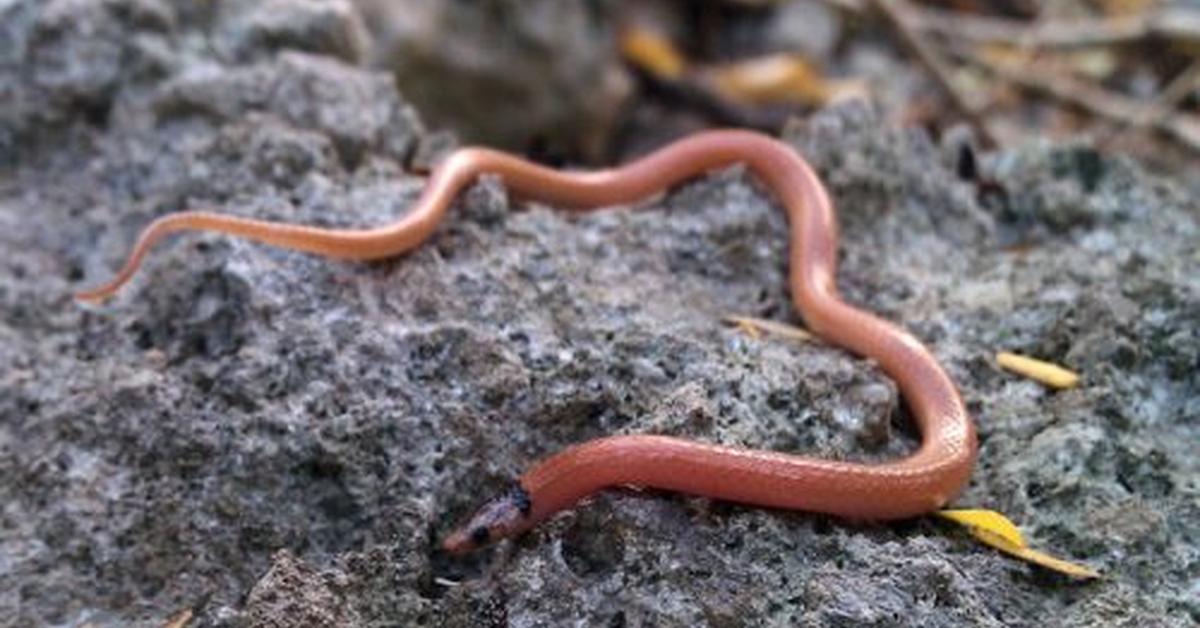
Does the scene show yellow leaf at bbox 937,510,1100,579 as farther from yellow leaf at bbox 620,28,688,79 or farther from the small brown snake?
yellow leaf at bbox 620,28,688,79

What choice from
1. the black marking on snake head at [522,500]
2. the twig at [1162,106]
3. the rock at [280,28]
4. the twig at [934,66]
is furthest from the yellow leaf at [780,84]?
the black marking on snake head at [522,500]

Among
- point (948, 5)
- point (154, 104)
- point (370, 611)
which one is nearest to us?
point (370, 611)

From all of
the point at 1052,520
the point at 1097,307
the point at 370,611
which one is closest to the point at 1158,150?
the point at 1097,307

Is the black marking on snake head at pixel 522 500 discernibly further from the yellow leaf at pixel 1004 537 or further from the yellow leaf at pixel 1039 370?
the yellow leaf at pixel 1039 370

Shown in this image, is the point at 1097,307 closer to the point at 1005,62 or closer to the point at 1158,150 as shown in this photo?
the point at 1158,150

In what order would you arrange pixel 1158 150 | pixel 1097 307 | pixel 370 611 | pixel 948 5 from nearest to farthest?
pixel 370 611
pixel 1097 307
pixel 1158 150
pixel 948 5

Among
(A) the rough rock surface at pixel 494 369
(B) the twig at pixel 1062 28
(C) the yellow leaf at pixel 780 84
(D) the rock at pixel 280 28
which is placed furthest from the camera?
(C) the yellow leaf at pixel 780 84

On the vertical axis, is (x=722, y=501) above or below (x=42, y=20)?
below
